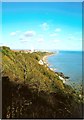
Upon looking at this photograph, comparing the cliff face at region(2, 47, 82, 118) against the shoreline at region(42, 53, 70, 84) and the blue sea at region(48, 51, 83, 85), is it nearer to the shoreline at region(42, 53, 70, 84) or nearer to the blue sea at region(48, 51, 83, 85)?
the shoreline at region(42, 53, 70, 84)

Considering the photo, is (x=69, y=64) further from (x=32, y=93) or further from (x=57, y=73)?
(x=32, y=93)

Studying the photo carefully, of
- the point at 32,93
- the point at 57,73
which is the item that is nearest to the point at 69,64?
the point at 57,73

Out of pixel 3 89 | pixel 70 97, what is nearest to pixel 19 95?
pixel 3 89

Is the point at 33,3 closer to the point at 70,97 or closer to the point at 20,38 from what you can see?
the point at 20,38

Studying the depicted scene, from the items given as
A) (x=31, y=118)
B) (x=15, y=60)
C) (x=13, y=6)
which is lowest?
(x=31, y=118)

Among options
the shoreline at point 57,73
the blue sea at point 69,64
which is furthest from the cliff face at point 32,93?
the blue sea at point 69,64

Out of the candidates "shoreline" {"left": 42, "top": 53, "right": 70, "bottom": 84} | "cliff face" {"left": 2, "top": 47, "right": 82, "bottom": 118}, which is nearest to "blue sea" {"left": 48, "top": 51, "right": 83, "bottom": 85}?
"shoreline" {"left": 42, "top": 53, "right": 70, "bottom": 84}
